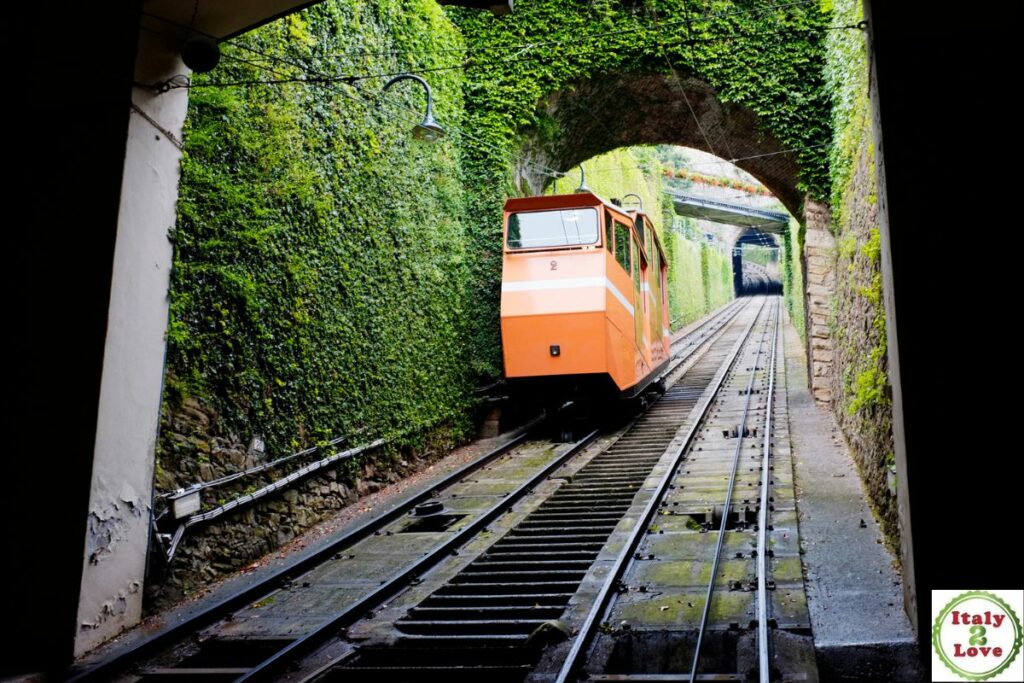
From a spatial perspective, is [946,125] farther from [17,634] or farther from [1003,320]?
[17,634]

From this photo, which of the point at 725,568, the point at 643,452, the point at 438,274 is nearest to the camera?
the point at 725,568

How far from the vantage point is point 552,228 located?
36.7 ft

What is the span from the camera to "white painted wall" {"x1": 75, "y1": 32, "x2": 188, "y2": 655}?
455cm

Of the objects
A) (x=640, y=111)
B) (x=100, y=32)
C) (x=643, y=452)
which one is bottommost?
(x=643, y=452)

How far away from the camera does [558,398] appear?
1115 cm

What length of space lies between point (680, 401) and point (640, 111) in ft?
18.9

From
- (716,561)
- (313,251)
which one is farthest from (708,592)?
(313,251)

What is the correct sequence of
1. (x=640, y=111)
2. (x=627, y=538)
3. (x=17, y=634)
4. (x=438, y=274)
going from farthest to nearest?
(x=640, y=111) → (x=438, y=274) → (x=627, y=538) → (x=17, y=634)

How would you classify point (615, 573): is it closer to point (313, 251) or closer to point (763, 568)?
point (763, 568)

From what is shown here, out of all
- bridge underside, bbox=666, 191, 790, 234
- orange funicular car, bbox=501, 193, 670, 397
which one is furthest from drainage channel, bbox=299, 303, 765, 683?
bridge underside, bbox=666, 191, 790, 234

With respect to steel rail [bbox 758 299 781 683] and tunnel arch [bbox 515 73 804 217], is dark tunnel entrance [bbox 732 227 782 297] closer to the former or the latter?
tunnel arch [bbox 515 73 804 217]

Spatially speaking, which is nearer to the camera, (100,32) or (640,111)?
(100,32)

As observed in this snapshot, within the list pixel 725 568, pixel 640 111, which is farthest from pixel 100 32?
pixel 640 111

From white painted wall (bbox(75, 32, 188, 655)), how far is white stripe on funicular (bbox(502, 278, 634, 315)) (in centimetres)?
592
